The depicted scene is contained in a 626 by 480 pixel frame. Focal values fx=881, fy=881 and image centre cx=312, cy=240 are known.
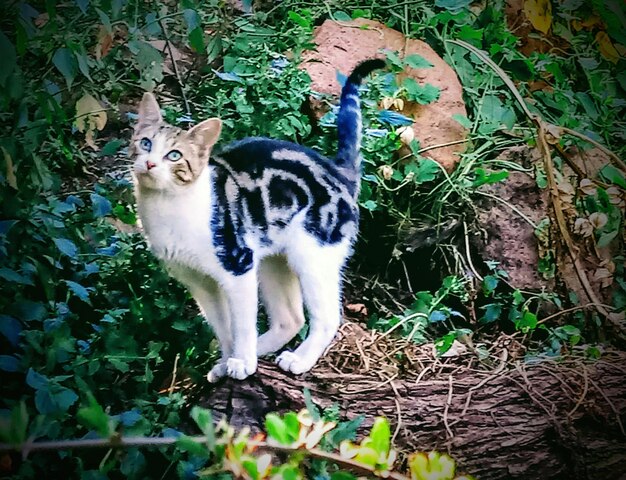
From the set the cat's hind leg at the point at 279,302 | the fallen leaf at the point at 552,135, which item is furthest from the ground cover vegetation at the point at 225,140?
the cat's hind leg at the point at 279,302

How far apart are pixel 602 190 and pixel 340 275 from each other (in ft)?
1.61

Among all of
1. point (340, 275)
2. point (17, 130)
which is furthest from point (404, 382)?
point (17, 130)

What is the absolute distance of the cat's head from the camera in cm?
125

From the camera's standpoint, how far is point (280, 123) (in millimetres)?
1383

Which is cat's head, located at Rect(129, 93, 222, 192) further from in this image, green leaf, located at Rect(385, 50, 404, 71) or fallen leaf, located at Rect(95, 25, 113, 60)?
green leaf, located at Rect(385, 50, 404, 71)

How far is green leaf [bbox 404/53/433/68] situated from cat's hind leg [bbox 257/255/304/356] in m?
0.39

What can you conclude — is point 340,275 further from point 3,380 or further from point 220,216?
point 3,380

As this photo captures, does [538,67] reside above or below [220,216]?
above

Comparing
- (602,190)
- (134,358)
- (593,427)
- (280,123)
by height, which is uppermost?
(280,123)

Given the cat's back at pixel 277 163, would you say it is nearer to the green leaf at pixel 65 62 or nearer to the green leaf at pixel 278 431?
the green leaf at pixel 65 62

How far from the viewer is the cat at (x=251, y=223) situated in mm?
1273

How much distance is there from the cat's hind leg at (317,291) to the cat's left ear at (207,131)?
0.69ft

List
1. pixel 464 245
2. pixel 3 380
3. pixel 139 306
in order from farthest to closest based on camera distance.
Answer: pixel 464 245 → pixel 139 306 → pixel 3 380

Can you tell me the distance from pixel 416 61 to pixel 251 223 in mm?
400
